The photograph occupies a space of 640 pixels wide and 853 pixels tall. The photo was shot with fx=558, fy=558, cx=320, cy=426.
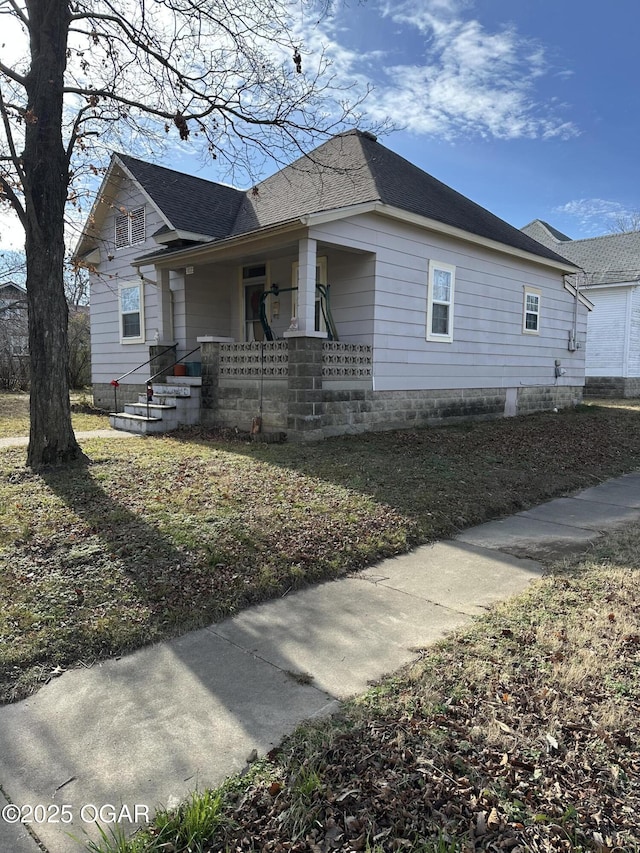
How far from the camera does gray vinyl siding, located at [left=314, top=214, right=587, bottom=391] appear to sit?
10039 mm

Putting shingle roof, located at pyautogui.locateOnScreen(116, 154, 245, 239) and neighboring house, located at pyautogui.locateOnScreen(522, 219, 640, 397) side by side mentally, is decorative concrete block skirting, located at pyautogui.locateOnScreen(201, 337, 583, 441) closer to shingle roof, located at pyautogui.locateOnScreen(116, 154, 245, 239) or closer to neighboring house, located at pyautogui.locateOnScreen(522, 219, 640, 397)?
shingle roof, located at pyautogui.locateOnScreen(116, 154, 245, 239)

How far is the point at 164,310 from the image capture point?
1237cm

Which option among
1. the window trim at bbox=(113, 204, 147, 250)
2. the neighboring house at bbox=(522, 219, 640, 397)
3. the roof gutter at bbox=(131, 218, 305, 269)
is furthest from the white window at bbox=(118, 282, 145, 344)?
the neighboring house at bbox=(522, 219, 640, 397)

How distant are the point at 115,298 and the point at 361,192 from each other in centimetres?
766

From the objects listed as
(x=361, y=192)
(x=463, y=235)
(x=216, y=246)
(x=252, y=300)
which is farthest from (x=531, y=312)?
(x=216, y=246)

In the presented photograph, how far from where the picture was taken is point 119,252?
1419 centimetres

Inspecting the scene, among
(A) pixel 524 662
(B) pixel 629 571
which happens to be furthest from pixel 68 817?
(B) pixel 629 571

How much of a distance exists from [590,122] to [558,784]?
23.9 meters

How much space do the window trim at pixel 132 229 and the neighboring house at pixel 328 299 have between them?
0.17ft

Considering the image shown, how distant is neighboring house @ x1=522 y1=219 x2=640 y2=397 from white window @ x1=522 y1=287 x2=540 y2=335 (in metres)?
8.96

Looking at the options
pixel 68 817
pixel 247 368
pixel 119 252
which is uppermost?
pixel 119 252

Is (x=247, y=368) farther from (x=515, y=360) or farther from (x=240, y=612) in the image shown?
(x=515, y=360)

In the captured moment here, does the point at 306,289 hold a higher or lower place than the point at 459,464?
higher

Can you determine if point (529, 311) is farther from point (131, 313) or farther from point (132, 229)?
point (132, 229)
